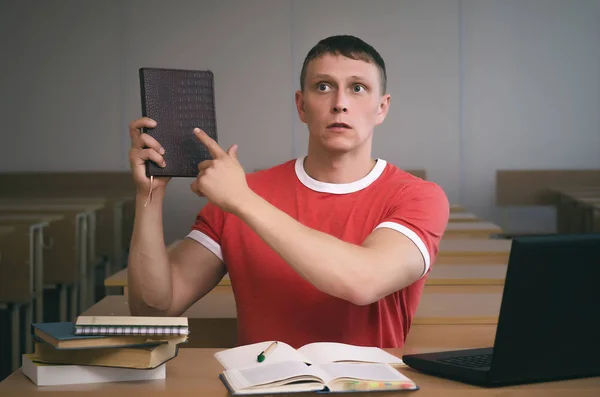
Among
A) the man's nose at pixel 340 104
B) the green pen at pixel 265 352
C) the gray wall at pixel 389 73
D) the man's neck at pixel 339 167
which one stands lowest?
the green pen at pixel 265 352

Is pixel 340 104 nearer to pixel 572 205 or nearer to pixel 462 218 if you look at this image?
pixel 462 218

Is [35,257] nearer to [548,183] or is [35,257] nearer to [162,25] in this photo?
[162,25]

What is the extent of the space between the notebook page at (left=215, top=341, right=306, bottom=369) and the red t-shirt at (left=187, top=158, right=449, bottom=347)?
1.17 ft

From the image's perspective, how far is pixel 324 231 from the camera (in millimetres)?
1654

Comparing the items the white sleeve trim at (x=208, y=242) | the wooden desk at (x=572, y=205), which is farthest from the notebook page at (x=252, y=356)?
the wooden desk at (x=572, y=205)

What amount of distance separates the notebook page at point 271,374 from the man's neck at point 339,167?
609 millimetres

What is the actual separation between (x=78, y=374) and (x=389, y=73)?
5524 millimetres

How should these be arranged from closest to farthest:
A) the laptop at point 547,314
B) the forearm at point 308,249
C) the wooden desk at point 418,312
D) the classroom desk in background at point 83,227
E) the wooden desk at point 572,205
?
the laptop at point 547,314
the forearm at point 308,249
the wooden desk at point 418,312
the classroom desk in background at point 83,227
the wooden desk at point 572,205

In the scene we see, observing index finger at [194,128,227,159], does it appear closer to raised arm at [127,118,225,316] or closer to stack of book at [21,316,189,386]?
raised arm at [127,118,225,316]

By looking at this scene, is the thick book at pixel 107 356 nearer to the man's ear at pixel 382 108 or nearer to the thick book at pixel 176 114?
the thick book at pixel 176 114

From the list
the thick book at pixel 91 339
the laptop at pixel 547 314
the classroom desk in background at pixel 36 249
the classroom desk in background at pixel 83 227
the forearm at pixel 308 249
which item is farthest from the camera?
the classroom desk in background at pixel 83 227

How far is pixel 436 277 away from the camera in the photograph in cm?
246

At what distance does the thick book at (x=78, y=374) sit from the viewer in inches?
45.9

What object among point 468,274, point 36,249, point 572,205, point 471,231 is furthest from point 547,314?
point 572,205
